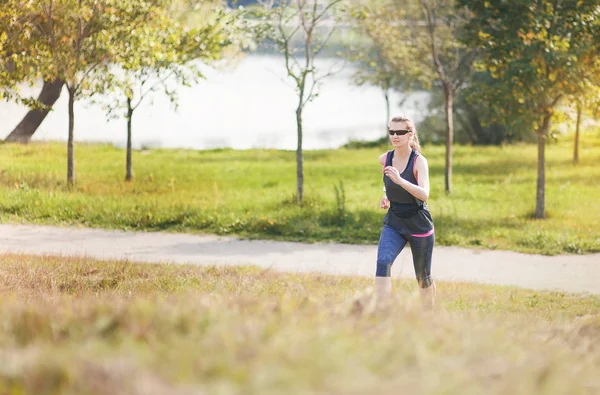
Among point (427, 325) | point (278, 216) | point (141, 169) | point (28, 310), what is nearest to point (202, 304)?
point (28, 310)

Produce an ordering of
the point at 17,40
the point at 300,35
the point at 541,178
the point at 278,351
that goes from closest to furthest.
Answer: the point at 278,351 < the point at 17,40 < the point at 541,178 < the point at 300,35

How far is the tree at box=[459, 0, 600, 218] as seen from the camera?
50.7ft

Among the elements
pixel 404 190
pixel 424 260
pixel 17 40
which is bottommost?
pixel 424 260

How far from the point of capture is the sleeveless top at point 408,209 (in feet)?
24.2

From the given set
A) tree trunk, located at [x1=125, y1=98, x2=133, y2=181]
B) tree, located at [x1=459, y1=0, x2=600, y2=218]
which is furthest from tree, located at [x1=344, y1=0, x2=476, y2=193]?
tree trunk, located at [x1=125, y1=98, x2=133, y2=181]

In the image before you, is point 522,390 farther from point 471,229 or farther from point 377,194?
point 377,194

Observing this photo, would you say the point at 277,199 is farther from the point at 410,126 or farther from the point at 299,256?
the point at 410,126

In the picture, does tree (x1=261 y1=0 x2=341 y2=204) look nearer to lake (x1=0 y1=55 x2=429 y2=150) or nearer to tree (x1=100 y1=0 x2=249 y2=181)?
lake (x1=0 y1=55 x2=429 y2=150)

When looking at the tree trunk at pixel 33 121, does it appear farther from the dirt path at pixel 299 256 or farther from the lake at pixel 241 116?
the dirt path at pixel 299 256

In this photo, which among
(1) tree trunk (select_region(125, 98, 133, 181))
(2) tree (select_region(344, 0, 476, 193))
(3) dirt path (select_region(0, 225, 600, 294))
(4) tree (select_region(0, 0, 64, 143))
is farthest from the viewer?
(2) tree (select_region(344, 0, 476, 193))

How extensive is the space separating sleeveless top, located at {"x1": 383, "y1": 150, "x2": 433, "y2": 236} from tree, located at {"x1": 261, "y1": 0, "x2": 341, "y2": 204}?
9.40m

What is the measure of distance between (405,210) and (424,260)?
1.70 ft

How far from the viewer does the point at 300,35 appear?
1720 centimetres

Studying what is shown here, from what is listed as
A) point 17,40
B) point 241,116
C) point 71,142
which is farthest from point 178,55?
point 241,116
